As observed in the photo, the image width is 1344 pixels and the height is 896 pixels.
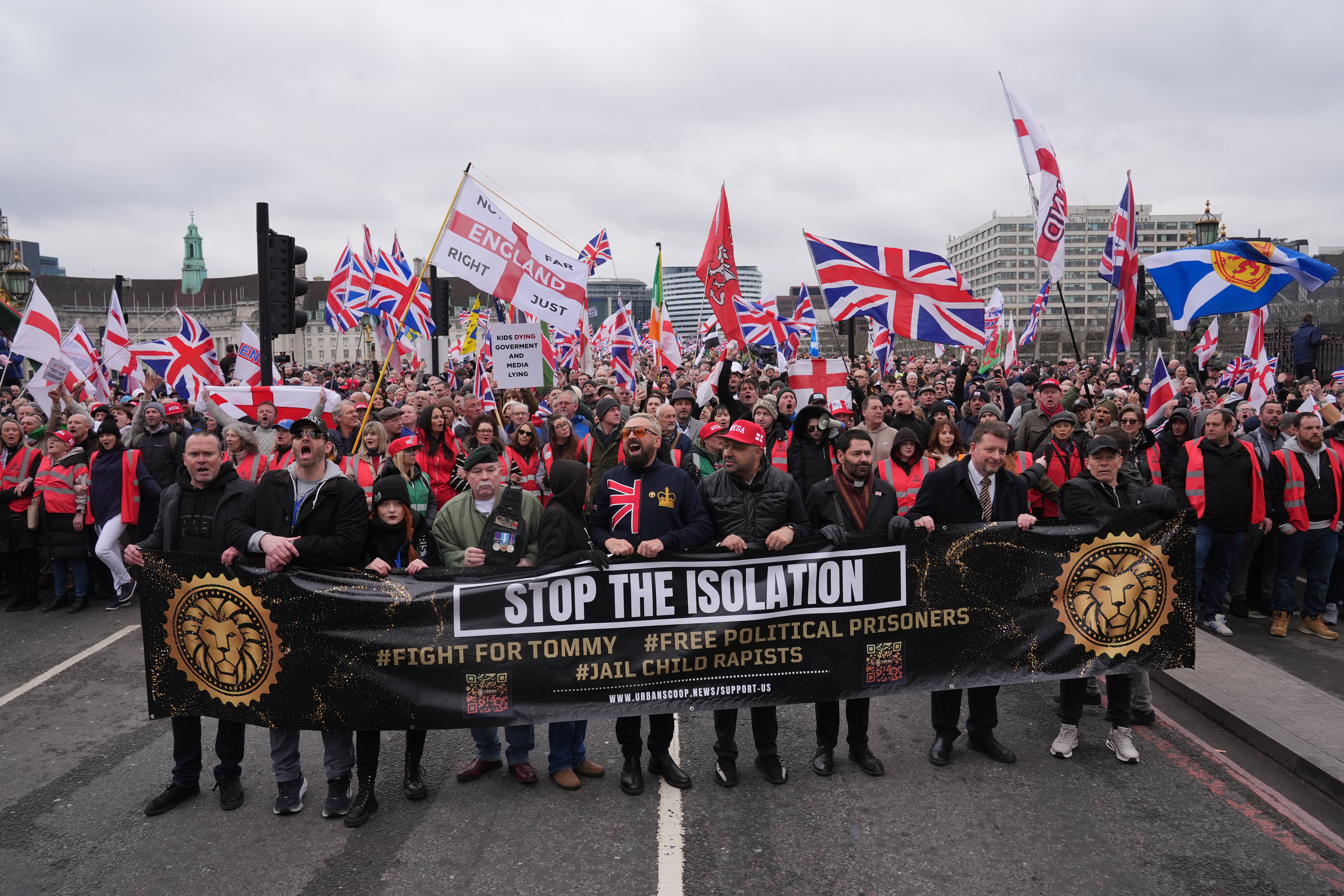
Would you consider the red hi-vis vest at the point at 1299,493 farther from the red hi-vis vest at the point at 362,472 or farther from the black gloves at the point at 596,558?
Result: the red hi-vis vest at the point at 362,472

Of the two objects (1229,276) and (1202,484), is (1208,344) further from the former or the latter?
(1202,484)

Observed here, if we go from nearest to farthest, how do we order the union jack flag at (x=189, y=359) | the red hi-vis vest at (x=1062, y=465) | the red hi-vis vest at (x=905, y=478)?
the red hi-vis vest at (x=905, y=478) < the red hi-vis vest at (x=1062, y=465) < the union jack flag at (x=189, y=359)

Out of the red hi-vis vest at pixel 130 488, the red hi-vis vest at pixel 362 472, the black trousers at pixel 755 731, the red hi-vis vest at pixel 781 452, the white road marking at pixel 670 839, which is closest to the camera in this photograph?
the white road marking at pixel 670 839

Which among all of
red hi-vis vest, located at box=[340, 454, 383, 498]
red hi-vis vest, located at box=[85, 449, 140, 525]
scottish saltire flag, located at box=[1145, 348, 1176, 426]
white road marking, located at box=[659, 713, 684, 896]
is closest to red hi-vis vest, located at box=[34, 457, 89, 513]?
red hi-vis vest, located at box=[85, 449, 140, 525]

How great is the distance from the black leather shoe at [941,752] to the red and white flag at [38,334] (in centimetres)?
1252

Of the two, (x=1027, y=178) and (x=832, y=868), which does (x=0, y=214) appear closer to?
(x=1027, y=178)

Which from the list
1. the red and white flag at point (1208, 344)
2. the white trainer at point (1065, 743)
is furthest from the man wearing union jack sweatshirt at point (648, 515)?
the red and white flag at point (1208, 344)

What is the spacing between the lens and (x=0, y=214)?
183 feet

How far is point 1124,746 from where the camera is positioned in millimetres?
5055

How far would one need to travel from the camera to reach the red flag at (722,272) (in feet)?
43.6

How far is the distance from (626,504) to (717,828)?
1743 mm

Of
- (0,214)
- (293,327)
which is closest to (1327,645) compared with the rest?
(293,327)

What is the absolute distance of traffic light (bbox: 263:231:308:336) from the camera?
9297 millimetres

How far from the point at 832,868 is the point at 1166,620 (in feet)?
8.40
